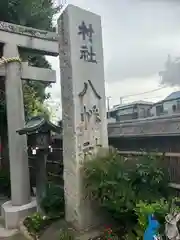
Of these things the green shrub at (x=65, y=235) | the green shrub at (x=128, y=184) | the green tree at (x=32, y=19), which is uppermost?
the green tree at (x=32, y=19)

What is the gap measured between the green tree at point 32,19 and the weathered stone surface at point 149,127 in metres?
4.93

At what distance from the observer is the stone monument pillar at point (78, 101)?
211 inches

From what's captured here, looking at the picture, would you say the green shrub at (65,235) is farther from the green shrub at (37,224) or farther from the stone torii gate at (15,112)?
the stone torii gate at (15,112)

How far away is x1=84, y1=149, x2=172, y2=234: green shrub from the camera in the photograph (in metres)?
4.57

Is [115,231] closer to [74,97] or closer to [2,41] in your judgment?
[74,97]

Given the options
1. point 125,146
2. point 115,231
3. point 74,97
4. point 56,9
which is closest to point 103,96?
point 74,97

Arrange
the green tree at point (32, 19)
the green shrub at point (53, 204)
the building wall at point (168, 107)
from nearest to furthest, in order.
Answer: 1. the green shrub at point (53, 204)
2. the building wall at point (168, 107)
3. the green tree at point (32, 19)

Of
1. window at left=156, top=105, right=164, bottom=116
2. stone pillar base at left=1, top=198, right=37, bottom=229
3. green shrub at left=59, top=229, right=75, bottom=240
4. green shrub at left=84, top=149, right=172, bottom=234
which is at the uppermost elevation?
window at left=156, top=105, right=164, bottom=116

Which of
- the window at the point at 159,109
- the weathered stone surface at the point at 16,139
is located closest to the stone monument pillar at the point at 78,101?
the weathered stone surface at the point at 16,139

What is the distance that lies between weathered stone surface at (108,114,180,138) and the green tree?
4.93 m

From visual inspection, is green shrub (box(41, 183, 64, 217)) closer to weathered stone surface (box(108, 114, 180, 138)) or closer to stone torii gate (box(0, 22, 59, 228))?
stone torii gate (box(0, 22, 59, 228))

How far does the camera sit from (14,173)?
7238mm

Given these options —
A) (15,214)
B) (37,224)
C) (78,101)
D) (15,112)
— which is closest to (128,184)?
(78,101)

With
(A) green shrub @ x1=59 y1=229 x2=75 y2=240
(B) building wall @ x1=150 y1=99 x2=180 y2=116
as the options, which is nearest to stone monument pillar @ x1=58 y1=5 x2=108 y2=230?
(A) green shrub @ x1=59 y1=229 x2=75 y2=240
